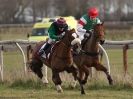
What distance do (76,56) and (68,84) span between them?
1.05 metres

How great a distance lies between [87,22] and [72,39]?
1.96 meters

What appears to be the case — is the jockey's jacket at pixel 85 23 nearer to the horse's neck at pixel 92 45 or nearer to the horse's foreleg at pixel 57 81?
the horse's neck at pixel 92 45

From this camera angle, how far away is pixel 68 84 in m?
14.8

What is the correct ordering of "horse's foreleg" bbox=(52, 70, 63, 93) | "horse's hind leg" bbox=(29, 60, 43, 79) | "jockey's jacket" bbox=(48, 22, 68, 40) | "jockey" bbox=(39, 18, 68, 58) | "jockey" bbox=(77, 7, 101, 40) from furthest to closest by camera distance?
"horse's hind leg" bbox=(29, 60, 43, 79), "jockey" bbox=(77, 7, 101, 40), "jockey's jacket" bbox=(48, 22, 68, 40), "jockey" bbox=(39, 18, 68, 58), "horse's foreleg" bbox=(52, 70, 63, 93)

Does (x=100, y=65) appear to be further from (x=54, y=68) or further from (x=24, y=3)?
Result: (x=24, y=3)

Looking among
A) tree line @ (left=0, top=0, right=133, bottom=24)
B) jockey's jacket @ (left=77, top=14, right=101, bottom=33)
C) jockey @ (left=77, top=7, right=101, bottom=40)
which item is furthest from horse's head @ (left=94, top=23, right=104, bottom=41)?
tree line @ (left=0, top=0, right=133, bottom=24)

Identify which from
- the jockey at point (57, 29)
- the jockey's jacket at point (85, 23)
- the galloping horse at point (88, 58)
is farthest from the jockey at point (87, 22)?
the jockey at point (57, 29)

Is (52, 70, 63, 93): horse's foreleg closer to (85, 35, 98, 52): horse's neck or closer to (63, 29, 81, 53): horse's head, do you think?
(63, 29, 81, 53): horse's head

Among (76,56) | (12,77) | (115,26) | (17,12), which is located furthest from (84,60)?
(17,12)

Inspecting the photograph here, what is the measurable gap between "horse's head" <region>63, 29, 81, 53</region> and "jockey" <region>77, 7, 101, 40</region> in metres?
1.34

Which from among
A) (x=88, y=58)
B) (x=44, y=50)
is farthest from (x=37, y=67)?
(x=88, y=58)

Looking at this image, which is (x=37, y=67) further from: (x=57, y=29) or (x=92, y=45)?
(x=92, y=45)

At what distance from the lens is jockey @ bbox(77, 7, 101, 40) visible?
14.3 metres

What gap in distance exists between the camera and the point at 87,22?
576 inches
